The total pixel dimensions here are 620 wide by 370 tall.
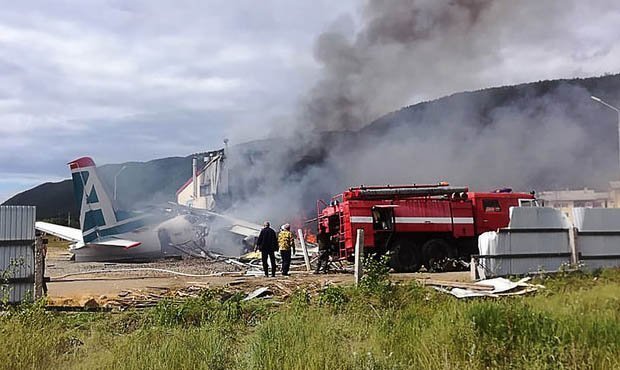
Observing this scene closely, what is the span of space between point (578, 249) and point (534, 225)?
3.99 feet

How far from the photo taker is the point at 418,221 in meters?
19.6

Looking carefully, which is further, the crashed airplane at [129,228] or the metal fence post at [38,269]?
the crashed airplane at [129,228]

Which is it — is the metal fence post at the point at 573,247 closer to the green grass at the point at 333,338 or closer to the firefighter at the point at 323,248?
the green grass at the point at 333,338

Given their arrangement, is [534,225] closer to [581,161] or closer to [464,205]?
[464,205]

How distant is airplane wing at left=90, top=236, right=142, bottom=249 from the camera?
2962 centimetres

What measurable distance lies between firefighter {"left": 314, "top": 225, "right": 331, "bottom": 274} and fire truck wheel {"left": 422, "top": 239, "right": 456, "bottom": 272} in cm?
306

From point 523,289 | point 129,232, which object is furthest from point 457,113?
point 523,289

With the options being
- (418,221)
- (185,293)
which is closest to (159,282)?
(185,293)

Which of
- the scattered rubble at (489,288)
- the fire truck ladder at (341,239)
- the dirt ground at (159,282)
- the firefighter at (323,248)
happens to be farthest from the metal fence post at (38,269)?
the firefighter at (323,248)

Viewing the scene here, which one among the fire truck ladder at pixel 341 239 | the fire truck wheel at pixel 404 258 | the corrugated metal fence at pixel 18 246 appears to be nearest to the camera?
the corrugated metal fence at pixel 18 246

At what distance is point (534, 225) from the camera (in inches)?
582

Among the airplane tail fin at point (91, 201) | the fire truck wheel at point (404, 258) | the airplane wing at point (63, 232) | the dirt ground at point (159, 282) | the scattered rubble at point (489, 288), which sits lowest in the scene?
the dirt ground at point (159, 282)

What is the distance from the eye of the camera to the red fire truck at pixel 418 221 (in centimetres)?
1938

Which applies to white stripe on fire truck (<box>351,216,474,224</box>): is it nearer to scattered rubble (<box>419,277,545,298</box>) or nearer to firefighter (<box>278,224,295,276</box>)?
firefighter (<box>278,224,295,276</box>)
